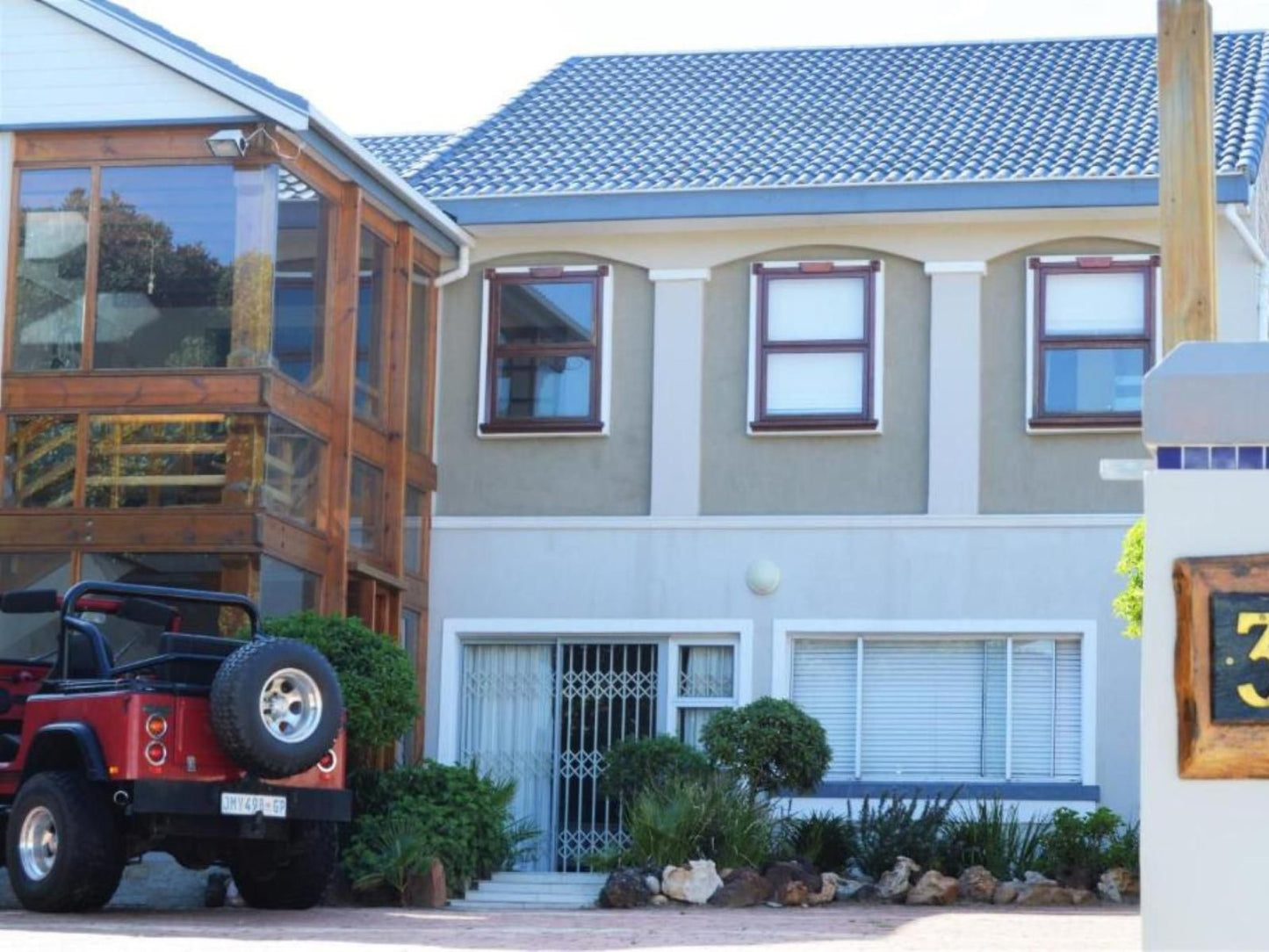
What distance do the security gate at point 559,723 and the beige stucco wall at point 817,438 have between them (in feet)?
5.87

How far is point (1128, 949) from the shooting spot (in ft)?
40.3

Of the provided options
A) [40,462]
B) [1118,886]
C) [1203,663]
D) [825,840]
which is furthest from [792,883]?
[1203,663]

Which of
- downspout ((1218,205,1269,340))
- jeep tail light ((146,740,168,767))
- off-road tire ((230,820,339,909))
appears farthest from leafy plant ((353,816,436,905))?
downspout ((1218,205,1269,340))

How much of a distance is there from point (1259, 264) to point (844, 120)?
4.55 metres

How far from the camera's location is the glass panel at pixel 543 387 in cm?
2147

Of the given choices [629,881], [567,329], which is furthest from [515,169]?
[629,881]

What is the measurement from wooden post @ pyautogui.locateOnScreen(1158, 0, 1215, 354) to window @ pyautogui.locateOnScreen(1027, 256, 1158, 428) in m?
8.47

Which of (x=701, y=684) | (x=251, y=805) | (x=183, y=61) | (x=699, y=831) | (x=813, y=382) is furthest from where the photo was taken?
(x=813, y=382)

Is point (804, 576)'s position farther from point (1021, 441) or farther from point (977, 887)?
point (977, 887)

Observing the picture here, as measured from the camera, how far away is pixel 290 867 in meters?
14.8

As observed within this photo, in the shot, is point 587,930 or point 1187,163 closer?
point 1187,163

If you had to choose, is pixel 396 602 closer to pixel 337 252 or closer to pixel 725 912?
pixel 337 252

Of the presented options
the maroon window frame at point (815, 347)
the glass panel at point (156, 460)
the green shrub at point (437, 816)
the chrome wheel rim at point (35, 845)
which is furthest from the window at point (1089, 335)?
the chrome wheel rim at point (35, 845)

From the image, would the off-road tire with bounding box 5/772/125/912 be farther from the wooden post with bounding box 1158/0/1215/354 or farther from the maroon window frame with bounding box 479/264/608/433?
the maroon window frame with bounding box 479/264/608/433
